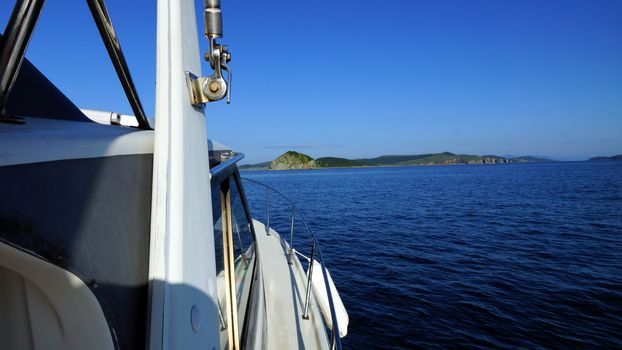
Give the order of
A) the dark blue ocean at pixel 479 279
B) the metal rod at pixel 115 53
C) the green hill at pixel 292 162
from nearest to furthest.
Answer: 1. the metal rod at pixel 115 53
2. the dark blue ocean at pixel 479 279
3. the green hill at pixel 292 162

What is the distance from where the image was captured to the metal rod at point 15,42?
37.2 inches

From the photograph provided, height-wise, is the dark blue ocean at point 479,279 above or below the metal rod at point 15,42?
below

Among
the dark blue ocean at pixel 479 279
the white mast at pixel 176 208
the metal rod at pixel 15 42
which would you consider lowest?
the dark blue ocean at pixel 479 279

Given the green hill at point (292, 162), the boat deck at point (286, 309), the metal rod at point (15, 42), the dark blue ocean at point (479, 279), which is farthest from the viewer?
the green hill at point (292, 162)

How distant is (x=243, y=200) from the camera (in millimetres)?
3400

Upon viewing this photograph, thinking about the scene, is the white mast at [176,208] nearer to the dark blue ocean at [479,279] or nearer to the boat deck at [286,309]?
the boat deck at [286,309]

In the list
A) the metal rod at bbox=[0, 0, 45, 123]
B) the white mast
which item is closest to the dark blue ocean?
the white mast

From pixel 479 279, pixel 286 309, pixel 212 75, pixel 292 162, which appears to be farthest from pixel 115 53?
pixel 292 162

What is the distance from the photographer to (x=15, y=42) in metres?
0.96

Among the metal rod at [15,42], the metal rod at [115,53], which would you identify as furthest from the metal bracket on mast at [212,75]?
the metal rod at [15,42]

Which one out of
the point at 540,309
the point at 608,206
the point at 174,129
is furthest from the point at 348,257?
the point at 608,206

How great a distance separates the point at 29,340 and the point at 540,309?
29.7 feet

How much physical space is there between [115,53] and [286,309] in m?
2.96

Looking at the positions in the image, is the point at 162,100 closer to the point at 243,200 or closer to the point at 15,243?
the point at 15,243
